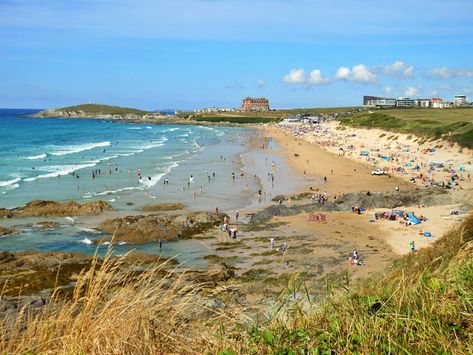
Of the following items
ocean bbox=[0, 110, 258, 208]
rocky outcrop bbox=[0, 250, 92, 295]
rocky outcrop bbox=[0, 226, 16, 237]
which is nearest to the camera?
rocky outcrop bbox=[0, 250, 92, 295]

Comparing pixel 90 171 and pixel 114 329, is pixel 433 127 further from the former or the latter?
pixel 114 329

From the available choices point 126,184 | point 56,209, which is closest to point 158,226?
point 56,209

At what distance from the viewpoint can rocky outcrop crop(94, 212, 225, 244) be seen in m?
25.2

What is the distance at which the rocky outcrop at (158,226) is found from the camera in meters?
25.2

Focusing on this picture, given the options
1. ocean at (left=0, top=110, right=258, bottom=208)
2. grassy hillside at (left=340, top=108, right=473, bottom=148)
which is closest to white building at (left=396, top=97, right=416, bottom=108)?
grassy hillside at (left=340, top=108, right=473, bottom=148)

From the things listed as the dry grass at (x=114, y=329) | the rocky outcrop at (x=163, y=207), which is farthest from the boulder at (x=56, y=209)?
the dry grass at (x=114, y=329)

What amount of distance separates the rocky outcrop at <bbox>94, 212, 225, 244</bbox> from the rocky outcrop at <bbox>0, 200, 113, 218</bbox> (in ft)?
12.2

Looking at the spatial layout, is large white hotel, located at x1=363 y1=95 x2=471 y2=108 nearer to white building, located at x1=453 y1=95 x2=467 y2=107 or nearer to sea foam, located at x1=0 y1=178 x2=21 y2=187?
white building, located at x1=453 y1=95 x2=467 y2=107

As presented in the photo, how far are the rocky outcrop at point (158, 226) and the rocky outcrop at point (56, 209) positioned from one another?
3714 millimetres

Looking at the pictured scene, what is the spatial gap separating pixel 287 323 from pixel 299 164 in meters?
52.0

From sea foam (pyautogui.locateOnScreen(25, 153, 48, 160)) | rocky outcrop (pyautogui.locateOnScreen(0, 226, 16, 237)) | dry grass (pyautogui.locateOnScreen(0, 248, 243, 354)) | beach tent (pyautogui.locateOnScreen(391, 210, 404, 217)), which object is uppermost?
dry grass (pyautogui.locateOnScreen(0, 248, 243, 354))

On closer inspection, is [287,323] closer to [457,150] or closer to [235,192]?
[235,192]

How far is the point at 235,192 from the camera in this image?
39125 millimetres

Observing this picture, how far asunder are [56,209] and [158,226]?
874 centimetres
